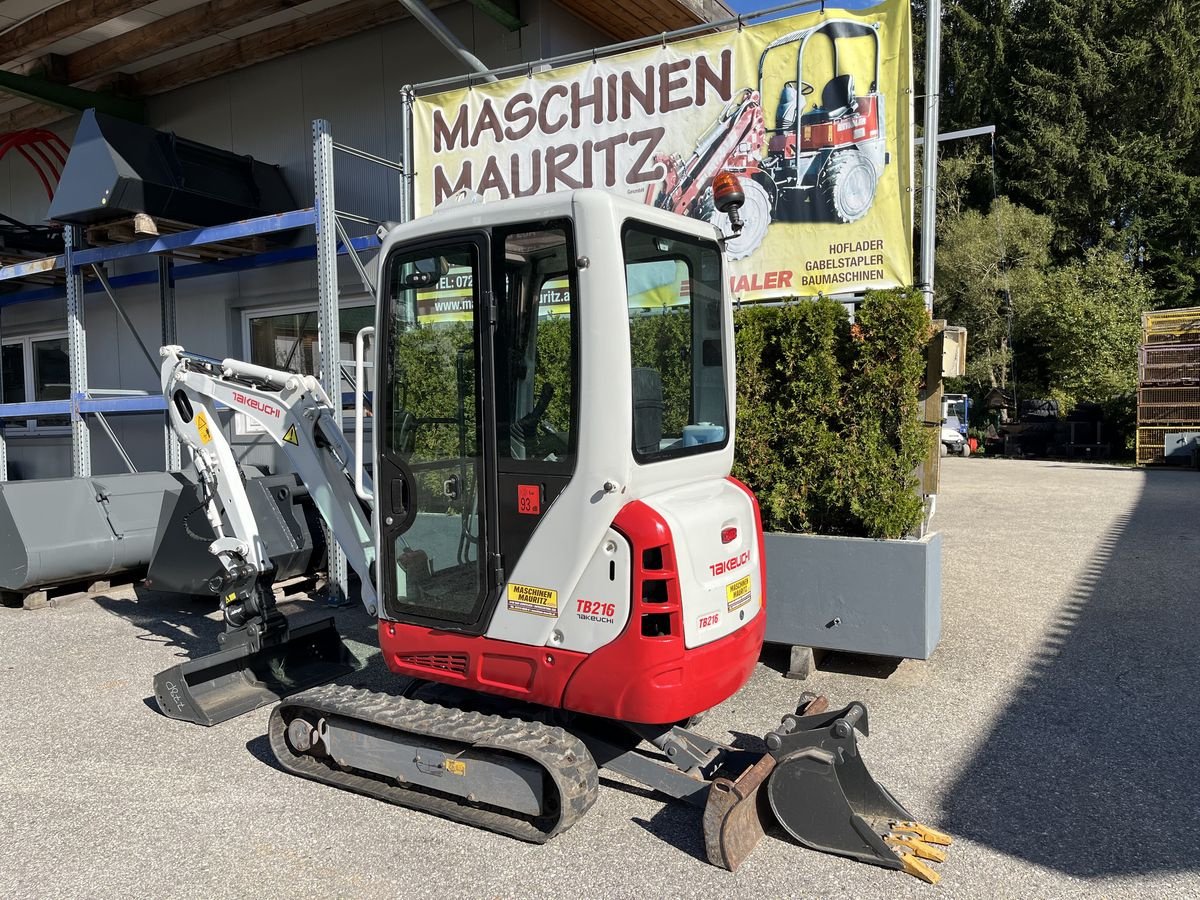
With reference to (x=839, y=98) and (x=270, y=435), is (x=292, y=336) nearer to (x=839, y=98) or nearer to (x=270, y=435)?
(x=270, y=435)

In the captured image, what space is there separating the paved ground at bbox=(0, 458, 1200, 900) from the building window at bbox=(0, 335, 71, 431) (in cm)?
896

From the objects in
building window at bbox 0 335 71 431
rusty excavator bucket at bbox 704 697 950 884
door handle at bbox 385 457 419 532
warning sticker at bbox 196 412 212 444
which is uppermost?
building window at bbox 0 335 71 431

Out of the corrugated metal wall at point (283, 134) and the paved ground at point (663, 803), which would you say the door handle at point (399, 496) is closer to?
the paved ground at point (663, 803)

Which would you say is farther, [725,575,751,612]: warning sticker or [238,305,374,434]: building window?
[238,305,374,434]: building window

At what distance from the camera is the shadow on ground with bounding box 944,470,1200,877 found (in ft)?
11.2

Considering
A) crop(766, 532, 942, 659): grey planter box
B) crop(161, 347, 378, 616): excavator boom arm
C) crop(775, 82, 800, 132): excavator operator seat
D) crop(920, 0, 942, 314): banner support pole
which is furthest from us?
crop(775, 82, 800, 132): excavator operator seat

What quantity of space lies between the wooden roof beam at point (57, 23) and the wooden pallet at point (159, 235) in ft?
7.05

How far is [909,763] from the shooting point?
4.12m

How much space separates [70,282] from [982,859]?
425 inches

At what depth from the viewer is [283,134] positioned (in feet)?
34.8

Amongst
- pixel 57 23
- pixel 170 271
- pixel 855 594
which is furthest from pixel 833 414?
pixel 57 23

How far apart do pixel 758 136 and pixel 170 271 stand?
813cm

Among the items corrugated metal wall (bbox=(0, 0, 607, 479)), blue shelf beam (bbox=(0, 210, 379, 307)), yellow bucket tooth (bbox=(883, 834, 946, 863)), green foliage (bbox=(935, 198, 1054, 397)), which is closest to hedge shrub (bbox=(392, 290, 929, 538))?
yellow bucket tooth (bbox=(883, 834, 946, 863))

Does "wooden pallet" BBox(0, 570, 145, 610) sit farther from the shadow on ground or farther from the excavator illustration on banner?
the shadow on ground
